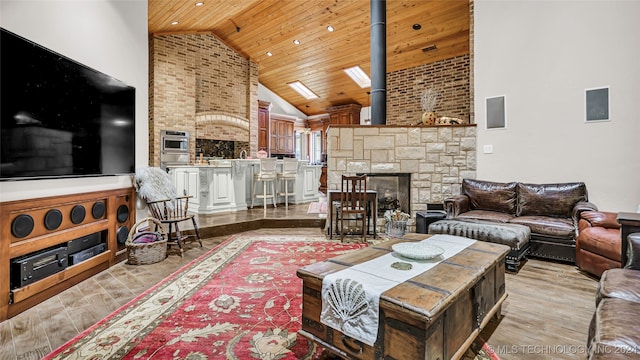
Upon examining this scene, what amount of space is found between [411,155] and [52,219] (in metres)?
4.27

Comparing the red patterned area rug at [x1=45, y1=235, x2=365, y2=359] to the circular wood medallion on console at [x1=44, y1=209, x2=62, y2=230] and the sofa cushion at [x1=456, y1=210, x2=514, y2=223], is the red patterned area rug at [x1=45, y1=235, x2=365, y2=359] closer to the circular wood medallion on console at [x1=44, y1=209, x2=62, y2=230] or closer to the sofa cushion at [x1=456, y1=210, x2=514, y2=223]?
the circular wood medallion on console at [x1=44, y1=209, x2=62, y2=230]

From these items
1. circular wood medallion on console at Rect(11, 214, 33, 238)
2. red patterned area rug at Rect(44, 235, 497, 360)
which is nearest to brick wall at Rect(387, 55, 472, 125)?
red patterned area rug at Rect(44, 235, 497, 360)

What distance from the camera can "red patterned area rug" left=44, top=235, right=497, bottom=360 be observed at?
1.62 metres

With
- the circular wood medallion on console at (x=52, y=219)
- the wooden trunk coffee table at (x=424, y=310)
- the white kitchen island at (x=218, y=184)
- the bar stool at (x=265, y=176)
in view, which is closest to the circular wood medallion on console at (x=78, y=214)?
the circular wood medallion on console at (x=52, y=219)

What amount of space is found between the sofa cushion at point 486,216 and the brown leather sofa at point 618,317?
71.5 inches

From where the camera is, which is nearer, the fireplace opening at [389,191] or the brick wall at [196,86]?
the fireplace opening at [389,191]

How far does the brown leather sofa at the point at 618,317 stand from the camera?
0.99 m

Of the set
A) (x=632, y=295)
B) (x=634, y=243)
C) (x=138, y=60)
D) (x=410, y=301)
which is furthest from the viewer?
(x=138, y=60)

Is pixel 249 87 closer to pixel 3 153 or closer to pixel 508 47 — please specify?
pixel 508 47

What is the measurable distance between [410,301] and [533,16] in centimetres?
478

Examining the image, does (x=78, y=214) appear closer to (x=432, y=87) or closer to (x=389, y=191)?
(x=389, y=191)

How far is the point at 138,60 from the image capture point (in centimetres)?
342

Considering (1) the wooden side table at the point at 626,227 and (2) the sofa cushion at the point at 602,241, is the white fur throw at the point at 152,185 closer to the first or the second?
(1) the wooden side table at the point at 626,227

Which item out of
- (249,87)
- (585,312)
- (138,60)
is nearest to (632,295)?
(585,312)
